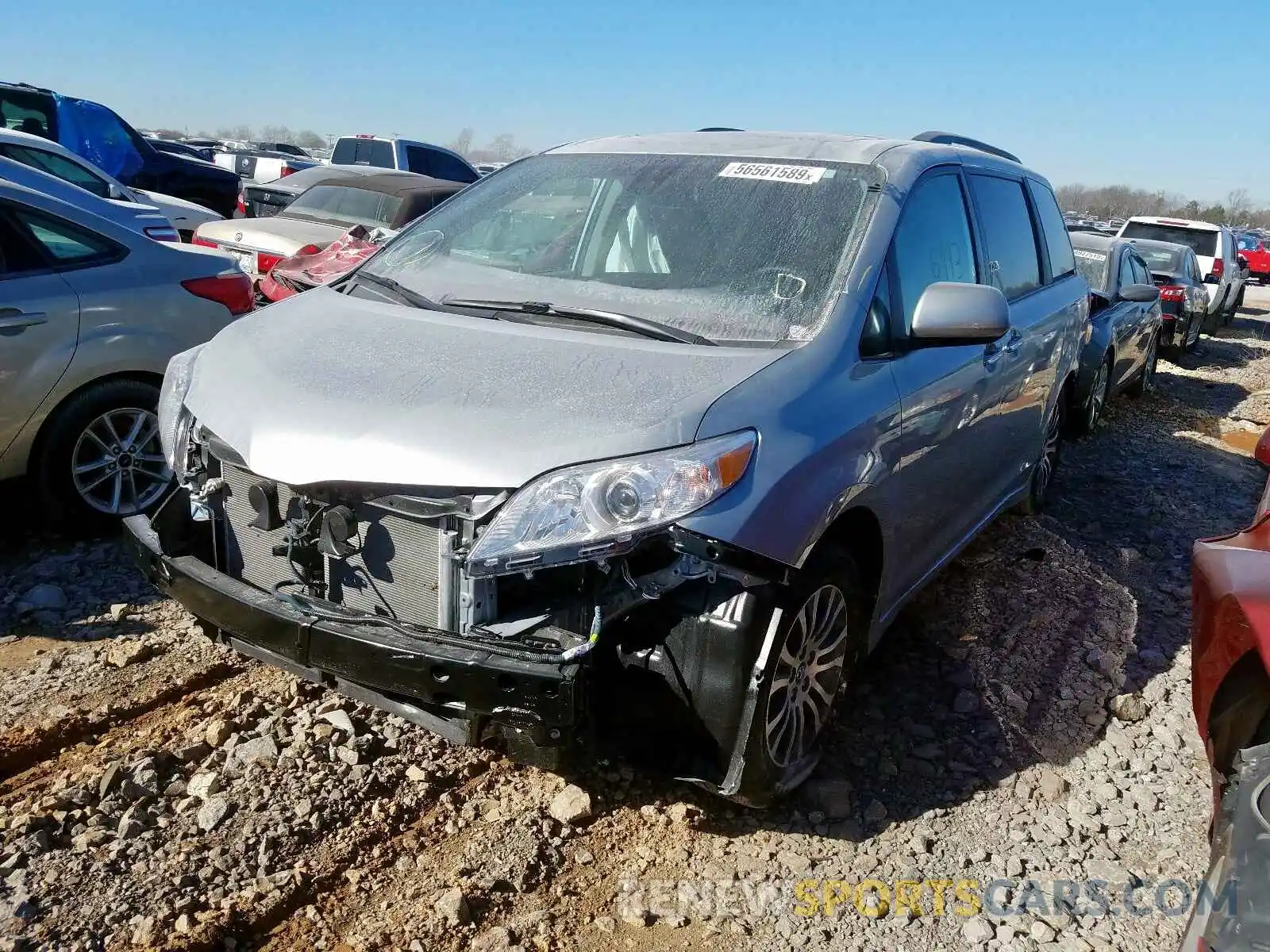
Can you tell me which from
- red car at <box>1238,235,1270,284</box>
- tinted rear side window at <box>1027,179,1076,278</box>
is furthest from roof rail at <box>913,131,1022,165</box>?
red car at <box>1238,235,1270,284</box>

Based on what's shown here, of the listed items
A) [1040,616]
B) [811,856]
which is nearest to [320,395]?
[811,856]

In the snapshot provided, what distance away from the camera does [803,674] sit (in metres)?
2.95

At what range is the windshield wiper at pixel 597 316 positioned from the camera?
306 centimetres

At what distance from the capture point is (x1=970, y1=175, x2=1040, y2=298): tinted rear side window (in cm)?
441

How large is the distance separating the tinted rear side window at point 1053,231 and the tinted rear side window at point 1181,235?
1263 centimetres

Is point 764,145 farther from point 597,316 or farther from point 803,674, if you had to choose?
point 803,674

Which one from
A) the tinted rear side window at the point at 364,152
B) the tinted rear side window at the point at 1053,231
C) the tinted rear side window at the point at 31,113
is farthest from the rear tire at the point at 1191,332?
the tinted rear side window at the point at 31,113

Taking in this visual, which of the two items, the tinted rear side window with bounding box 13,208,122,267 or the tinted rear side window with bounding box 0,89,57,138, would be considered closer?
the tinted rear side window with bounding box 13,208,122,267

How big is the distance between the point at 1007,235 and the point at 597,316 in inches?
95.5

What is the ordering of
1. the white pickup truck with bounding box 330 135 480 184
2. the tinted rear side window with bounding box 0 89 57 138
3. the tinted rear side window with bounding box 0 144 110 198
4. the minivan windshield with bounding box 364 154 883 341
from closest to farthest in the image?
1. the minivan windshield with bounding box 364 154 883 341
2. the tinted rear side window with bounding box 0 144 110 198
3. the tinted rear side window with bounding box 0 89 57 138
4. the white pickup truck with bounding box 330 135 480 184

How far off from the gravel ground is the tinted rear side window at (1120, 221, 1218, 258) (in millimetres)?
14791

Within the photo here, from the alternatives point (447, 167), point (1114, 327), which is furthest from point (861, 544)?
point (447, 167)

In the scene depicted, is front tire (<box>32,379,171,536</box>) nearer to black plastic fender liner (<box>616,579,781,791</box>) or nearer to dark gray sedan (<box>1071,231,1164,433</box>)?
black plastic fender liner (<box>616,579,781,791</box>)

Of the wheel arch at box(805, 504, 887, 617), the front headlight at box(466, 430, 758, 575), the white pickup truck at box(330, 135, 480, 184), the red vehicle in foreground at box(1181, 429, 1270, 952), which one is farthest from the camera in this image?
the white pickup truck at box(330, 135, 480, 184)
